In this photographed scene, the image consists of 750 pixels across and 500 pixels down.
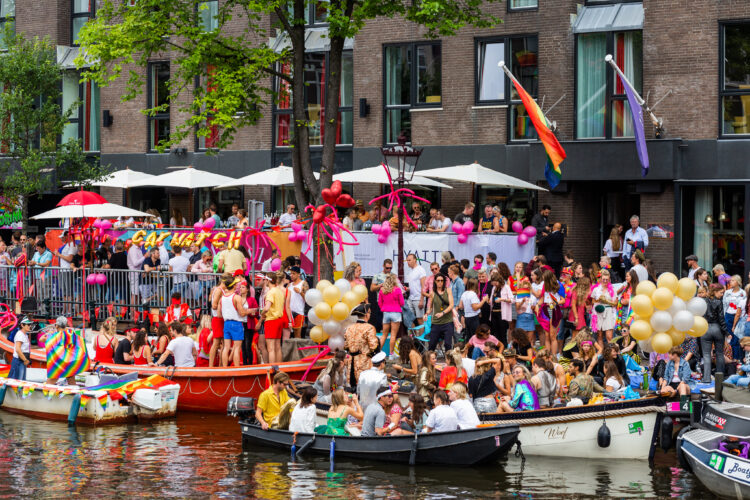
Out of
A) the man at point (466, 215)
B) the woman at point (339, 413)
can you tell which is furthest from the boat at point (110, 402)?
the man at point (466, 215)

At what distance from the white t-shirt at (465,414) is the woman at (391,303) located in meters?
5.48

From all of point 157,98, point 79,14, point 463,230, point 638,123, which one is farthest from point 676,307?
point 79,14

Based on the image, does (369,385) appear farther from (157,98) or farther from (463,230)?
(157,98)

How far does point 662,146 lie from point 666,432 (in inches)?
429

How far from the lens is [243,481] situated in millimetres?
17125

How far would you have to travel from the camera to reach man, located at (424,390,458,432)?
17531mm

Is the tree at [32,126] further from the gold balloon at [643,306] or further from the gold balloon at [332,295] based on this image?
the gold balloon at [643,306]

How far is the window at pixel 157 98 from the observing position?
119 feet

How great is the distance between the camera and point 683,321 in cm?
1789

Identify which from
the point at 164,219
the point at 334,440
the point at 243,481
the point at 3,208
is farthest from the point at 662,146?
the point at 3,208

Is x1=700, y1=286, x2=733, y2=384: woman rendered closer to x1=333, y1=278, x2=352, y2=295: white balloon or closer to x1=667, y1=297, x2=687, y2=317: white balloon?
x1=667, y1=297, x2=687, y2=317: white balloon

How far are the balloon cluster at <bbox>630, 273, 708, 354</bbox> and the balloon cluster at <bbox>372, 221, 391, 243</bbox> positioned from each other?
9077 mm

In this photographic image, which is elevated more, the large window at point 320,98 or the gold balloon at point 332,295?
the large window at point 320,98

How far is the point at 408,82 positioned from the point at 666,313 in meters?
14.8
